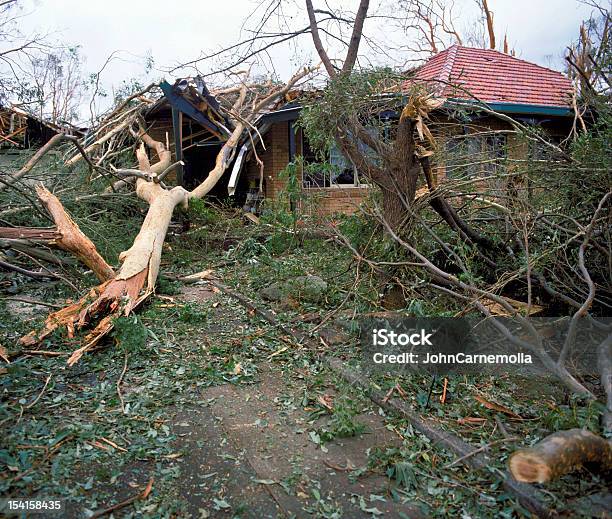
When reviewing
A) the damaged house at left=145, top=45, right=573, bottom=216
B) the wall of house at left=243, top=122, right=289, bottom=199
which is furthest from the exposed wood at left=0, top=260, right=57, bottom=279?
the wall of house at left=243, top=122, right=289, bottom=199

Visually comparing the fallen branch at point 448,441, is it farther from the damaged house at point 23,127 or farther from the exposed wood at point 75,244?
the damaged house at point 23,127

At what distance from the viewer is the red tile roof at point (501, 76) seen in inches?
496

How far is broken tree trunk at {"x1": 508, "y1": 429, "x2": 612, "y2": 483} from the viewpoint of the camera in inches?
84.1

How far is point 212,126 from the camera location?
11820 millimetres

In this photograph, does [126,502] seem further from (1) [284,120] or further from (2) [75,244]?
(1) [284,120]

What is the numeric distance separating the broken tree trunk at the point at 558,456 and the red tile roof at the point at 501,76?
35.8 feet

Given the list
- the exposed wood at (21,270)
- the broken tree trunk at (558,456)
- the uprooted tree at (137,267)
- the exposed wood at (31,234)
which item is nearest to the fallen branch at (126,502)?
the broken tree trunk at (558,456)

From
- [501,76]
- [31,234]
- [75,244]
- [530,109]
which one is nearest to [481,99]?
[530,109]

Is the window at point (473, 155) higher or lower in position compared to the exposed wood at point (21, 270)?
higher

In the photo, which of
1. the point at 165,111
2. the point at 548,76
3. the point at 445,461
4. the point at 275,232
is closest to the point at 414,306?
the point at 445,461

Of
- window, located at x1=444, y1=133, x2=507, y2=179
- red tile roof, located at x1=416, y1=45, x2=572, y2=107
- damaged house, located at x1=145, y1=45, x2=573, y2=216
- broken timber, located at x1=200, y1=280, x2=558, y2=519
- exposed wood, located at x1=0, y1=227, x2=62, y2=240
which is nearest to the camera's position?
broken timber, located at x1=200, y1=280, x2=558, y2=519

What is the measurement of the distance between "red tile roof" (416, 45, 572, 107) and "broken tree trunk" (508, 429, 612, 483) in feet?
35.8

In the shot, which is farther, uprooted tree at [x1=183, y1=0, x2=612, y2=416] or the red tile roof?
the red tile roof

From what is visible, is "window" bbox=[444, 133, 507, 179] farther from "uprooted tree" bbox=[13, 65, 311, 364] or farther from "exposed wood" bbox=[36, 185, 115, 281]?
"exposed wood" bbox=[36, 185, 115, 281]
